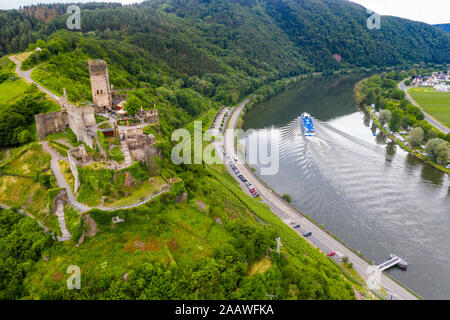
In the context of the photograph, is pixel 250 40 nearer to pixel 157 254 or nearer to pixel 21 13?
pixel 21 13

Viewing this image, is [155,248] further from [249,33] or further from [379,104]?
[249,33]

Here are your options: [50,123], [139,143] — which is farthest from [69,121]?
[139,143]

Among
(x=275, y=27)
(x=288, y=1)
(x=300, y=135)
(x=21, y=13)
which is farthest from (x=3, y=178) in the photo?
(x=288, y=1)

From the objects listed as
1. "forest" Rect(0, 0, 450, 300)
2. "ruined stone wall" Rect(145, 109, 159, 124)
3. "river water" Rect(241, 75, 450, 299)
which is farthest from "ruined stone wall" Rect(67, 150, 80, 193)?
"river water" Rect(241, 75, 450, 299)

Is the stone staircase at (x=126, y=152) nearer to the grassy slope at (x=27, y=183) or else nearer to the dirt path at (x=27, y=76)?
the grassy slope at (x=27, y=183)

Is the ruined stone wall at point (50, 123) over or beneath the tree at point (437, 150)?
over

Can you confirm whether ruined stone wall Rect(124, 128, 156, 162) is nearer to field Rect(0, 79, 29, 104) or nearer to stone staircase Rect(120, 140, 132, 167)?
stone staircase Rect(120, 140, 132, 167)

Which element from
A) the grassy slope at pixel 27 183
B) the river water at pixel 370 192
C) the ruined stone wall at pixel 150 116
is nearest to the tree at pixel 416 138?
the river water at pixel 370 192

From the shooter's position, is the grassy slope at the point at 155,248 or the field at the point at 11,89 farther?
the field at the point at 11,89

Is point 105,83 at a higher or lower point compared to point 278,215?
higher
